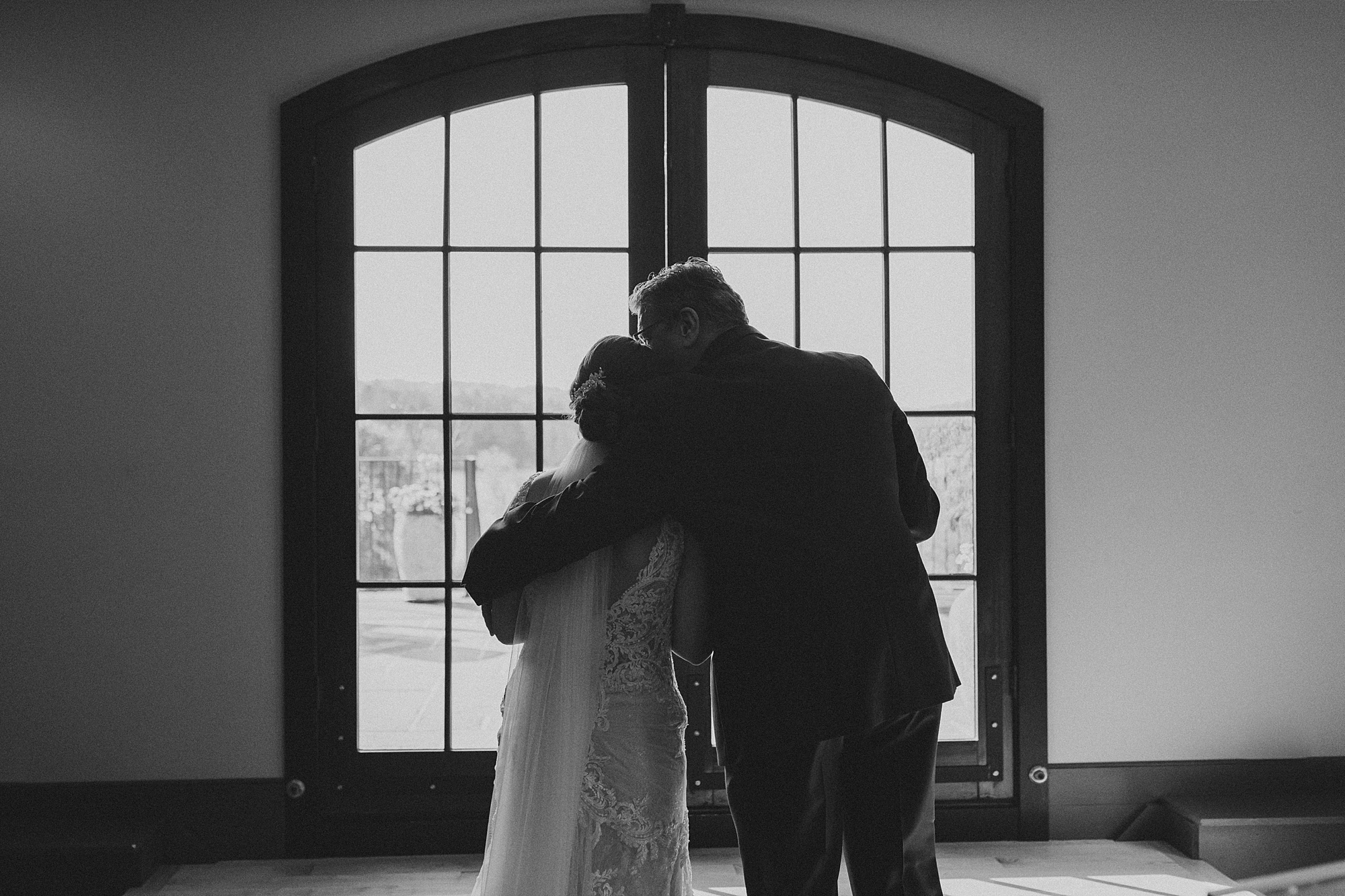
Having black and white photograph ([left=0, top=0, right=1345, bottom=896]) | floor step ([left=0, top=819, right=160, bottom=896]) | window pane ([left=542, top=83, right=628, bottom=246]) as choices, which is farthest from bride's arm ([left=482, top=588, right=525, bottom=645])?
floor step ([left=0, top=819, right=160, bottom=896])

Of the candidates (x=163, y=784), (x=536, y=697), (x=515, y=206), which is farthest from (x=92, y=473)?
(x=536, y=697)

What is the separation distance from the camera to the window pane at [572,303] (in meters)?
3.33

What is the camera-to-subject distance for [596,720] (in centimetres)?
186

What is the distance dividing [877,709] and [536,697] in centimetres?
60

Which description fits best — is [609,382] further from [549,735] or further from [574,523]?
[549,735]

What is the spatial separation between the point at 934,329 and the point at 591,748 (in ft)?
6.73

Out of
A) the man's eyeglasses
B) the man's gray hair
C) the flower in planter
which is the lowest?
the flower in planter

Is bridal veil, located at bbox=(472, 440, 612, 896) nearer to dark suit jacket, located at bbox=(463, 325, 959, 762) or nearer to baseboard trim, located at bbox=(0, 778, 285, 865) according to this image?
dark suit jacket, located at bbox=(463, 325, 959, 762)

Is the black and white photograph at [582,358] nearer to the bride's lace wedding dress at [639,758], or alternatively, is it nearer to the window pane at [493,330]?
the window pane at [493,330]

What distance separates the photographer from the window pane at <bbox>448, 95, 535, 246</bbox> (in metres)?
3.31

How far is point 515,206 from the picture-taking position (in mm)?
3322

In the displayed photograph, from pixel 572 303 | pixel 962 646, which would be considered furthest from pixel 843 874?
pixel 572 303

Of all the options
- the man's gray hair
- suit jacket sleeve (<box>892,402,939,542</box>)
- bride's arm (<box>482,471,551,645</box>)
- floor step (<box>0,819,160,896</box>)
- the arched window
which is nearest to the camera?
bride's arm (<box>482,471,551,645</box>)

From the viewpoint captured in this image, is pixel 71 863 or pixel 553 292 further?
pixel 553 292
